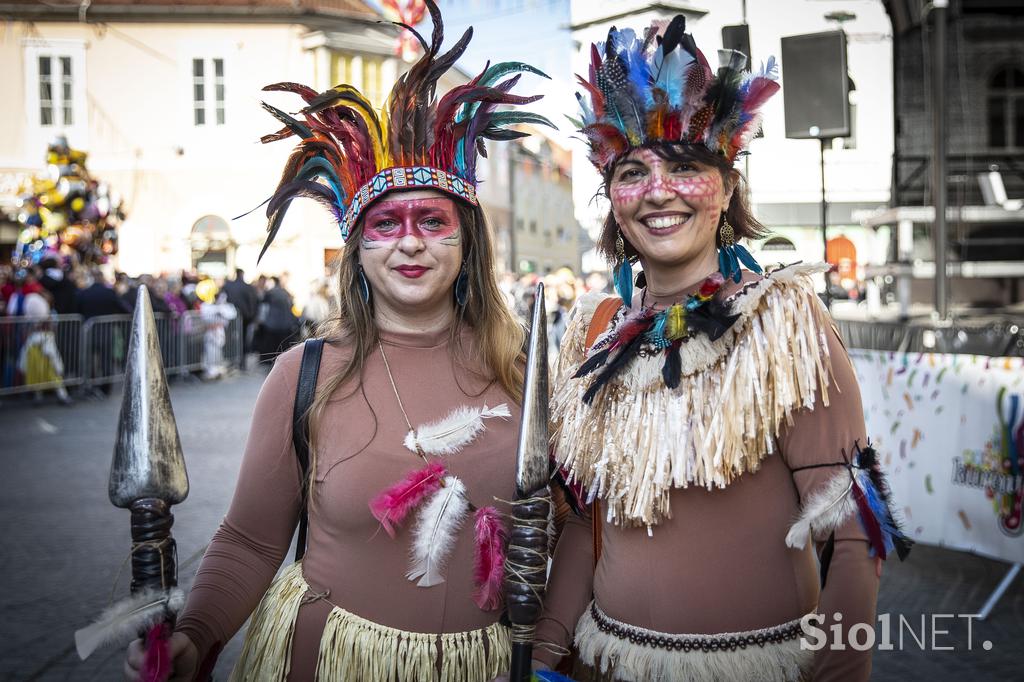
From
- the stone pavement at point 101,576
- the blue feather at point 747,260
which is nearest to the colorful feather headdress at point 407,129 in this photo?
the blue feather at point 747,260

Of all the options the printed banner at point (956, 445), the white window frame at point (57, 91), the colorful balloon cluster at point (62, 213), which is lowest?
the printed banner at point (956, 445)

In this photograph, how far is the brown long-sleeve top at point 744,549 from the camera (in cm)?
172

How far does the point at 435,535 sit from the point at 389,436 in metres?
0.26

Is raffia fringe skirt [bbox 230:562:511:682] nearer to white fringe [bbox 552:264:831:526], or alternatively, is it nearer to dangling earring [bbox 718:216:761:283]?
white fringe [bbox 552:264:831:526]

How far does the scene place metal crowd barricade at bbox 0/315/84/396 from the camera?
11.4 m

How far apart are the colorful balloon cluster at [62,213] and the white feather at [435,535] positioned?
14.2 meters

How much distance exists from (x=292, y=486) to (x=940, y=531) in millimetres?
3829

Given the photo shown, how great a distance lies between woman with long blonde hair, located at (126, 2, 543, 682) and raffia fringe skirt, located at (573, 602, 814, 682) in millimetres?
312

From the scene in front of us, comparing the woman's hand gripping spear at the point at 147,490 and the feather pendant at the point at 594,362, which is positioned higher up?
the feather pendant at the point at 594,362

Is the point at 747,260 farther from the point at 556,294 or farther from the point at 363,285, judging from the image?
the point at 556,294

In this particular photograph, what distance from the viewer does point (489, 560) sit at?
196 centimetres

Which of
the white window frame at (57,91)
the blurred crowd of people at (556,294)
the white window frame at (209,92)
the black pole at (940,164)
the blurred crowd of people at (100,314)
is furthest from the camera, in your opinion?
the white window frame at (209,92)

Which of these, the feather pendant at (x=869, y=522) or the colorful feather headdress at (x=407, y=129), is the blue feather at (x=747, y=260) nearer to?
the feather pendant at (x=869, y=522)

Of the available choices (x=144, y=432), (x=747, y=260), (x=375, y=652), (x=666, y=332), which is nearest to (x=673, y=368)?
(x=666, y=332)
